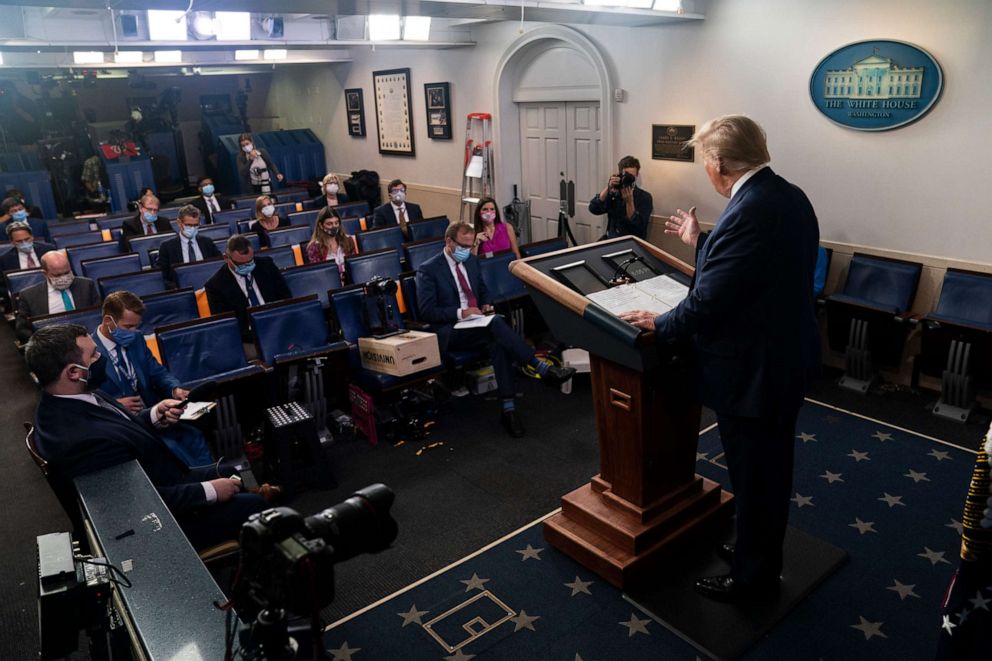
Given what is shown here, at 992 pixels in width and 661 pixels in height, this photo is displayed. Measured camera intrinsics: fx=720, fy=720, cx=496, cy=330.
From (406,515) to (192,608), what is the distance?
2.07 m

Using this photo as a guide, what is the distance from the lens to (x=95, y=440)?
107 inches

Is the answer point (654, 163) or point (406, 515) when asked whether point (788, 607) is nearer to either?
point (406, 515)

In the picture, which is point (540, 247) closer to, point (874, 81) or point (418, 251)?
point (418, 251)

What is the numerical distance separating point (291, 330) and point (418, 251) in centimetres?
183

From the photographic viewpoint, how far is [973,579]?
1.61 metres

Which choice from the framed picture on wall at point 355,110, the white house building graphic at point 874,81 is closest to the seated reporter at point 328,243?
the white house building graphic at point 874,81

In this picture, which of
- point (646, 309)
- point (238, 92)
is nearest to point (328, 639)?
point (646, 309)

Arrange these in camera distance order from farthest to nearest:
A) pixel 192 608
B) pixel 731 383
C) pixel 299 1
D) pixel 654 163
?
pixel 654 163, pixel 299 1, pixel 731 383, pixel 192 608

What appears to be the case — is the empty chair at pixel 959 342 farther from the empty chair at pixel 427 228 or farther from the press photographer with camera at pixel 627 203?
the empty chair at pixel 427 228

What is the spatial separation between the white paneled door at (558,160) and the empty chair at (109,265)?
4.82 m

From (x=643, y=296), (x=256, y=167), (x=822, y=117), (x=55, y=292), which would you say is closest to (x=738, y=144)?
(x=643, y=296)

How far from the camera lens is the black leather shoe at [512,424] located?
4.87 metres

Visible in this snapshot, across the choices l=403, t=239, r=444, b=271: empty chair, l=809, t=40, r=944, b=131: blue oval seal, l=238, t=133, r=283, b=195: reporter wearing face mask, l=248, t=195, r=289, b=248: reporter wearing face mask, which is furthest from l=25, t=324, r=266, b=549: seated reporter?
l=238, t=133, r=283, b=195: reporter wearing face mask

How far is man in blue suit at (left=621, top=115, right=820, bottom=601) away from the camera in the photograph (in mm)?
2541
